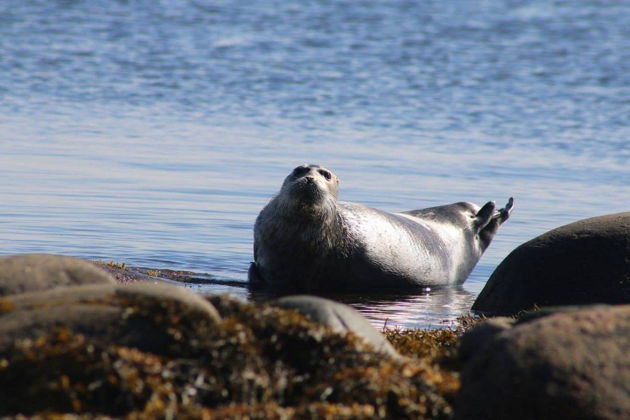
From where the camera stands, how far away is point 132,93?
752 inches

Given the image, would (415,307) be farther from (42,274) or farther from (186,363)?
(186,363)

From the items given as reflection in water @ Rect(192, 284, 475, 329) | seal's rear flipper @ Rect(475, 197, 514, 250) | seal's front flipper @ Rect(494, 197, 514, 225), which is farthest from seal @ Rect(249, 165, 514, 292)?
seal's front flipper @ Rect(494, 197, 514, 225)

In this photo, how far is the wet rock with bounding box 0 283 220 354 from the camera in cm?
446

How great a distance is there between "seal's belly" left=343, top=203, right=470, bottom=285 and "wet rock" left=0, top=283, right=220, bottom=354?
5.45m

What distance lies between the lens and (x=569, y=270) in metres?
8.33

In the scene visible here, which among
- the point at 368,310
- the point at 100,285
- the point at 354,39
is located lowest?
the point at 368,310

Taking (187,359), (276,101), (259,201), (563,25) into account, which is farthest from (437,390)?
(563,25)

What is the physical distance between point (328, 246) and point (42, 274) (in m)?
5.08

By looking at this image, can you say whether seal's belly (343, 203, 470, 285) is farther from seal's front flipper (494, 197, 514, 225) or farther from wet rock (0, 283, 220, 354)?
wet rock (0, 283, 220, 354)

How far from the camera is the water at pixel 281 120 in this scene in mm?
11148

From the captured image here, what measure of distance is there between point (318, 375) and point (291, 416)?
0.44m

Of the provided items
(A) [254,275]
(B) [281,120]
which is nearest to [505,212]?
(A) [254,275]

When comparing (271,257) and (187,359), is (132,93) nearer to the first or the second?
(271,257)

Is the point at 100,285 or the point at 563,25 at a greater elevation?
the point at 563,25
